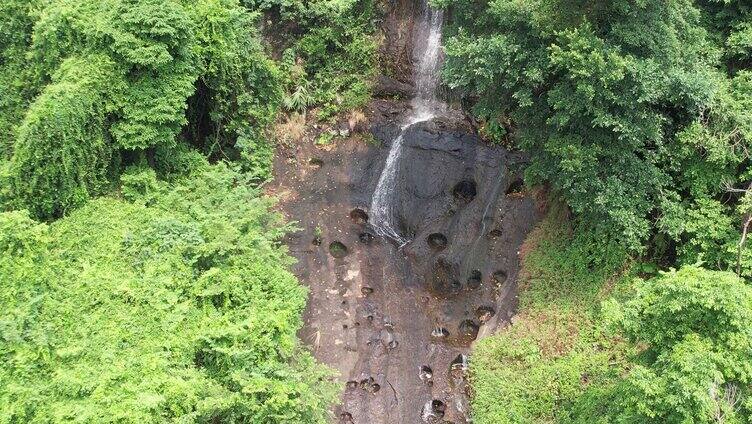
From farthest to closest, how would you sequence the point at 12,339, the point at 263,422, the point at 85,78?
the point at 85,78, the point at 263,422, the point at 12,339

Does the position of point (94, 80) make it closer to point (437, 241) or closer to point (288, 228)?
point (288, 228)

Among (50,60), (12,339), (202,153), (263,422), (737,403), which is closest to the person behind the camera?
(737,403)

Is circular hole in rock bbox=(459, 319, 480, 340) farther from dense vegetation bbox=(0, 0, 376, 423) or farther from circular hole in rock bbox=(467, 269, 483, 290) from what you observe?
dense vegetation bbox=(0, 0, 376, 423)

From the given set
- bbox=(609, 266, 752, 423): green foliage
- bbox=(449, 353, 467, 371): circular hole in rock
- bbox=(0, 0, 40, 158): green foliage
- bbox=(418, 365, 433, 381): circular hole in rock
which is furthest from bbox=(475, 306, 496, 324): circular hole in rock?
bbox=(0, 0, 40, 158): green foliage

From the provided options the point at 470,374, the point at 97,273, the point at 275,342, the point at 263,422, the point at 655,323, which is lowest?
the point at 470,374

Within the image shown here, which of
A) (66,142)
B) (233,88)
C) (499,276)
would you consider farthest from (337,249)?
(66,142)

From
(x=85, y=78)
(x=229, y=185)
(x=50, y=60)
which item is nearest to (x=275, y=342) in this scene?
(x=229, y=185)

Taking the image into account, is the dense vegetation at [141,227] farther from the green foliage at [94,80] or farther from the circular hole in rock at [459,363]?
the circular hole in rock at [459,363]

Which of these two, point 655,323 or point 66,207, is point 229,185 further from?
point 655,323
